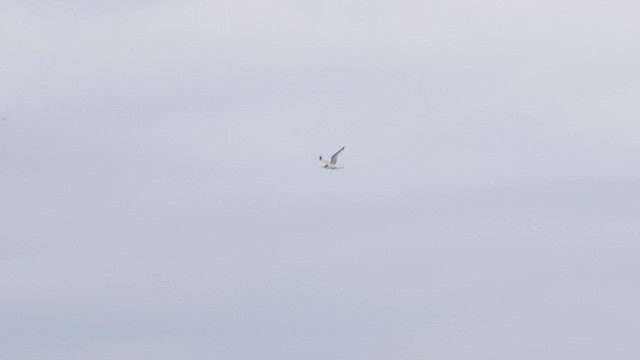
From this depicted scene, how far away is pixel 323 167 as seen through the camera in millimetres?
91250
